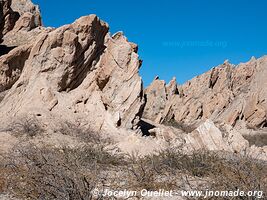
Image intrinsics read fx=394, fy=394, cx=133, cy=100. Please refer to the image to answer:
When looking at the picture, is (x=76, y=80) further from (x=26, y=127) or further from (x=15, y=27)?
(x=15, y=27)

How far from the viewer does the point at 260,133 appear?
39.1 meters

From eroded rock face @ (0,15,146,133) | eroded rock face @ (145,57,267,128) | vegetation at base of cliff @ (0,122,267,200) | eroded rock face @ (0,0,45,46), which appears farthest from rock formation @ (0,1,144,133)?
eroded rock face @ (145,57,267,128)

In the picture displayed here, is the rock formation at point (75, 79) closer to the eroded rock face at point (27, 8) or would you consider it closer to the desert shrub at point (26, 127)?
the desert shrub at point (26, 127)

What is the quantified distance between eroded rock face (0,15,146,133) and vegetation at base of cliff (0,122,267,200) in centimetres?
826

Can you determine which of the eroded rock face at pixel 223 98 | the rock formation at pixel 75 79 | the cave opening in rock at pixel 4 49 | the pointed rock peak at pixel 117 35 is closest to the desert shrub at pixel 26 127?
the rock formation at pixel 75 79

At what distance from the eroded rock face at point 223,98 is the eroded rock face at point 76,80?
838 inches

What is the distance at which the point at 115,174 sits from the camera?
28.3 feet

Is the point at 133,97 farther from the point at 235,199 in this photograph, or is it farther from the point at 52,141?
the point at 235,199

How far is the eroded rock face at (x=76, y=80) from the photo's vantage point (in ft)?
63.2

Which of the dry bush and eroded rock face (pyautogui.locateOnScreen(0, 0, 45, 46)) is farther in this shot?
the dry bush

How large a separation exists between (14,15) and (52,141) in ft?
40.4

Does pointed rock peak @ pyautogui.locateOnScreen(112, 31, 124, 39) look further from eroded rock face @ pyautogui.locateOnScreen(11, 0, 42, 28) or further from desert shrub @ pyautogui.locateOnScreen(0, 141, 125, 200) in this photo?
desert shrub @ pyautogui.locateOnScreen(0, 141, 125, 200)

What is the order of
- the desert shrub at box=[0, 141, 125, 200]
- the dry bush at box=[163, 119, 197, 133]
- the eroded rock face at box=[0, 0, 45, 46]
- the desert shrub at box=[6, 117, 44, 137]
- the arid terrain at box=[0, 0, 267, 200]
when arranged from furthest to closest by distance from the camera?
the dry bush at box=[163, 119, 197, 133] < the eroded rock face at box=[0, 0, 45, 46] < the desert shrub at box=[6, 117, 44, 137] < the arid terrain at box=[0, 0, 267, 200] < the desert shrub at box=[0, 141, 125, 200]

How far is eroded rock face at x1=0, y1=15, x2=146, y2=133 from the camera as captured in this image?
19.3 metres
